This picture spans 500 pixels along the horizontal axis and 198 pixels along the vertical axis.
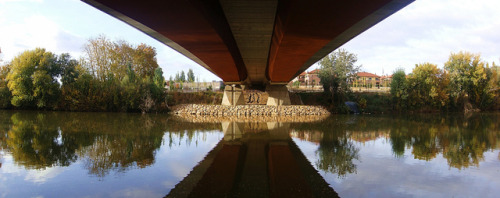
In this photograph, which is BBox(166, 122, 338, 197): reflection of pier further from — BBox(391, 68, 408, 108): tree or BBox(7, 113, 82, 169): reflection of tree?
BBox(391, 68, 408, 108): tree

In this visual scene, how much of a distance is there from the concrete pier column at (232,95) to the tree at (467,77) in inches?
1289

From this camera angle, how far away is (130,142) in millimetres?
13359

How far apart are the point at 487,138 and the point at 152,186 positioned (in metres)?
17.1

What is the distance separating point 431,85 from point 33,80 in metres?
52.1

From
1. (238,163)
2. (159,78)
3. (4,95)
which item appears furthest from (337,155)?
(4,95)

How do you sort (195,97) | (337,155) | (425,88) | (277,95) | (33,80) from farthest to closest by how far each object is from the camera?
(425,88) → (195,97) → (33,80) → (277,95) → (337,155)

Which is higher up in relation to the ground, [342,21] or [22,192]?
[342,21]

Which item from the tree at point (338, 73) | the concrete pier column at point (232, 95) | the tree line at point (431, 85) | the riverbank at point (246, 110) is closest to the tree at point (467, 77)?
the tree line at point (431, 85)

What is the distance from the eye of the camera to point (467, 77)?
45094 millimetres

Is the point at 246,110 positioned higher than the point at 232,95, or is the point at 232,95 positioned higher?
the point at 232,95

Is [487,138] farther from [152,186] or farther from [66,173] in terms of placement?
[66,173]

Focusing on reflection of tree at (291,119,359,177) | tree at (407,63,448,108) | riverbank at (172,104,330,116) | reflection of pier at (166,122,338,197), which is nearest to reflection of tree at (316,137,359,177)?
reflection of tree at (291,119,359,177)

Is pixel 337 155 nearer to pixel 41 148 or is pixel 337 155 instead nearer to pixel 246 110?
pixel 41 148

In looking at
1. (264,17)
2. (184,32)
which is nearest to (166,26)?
(184,32)
